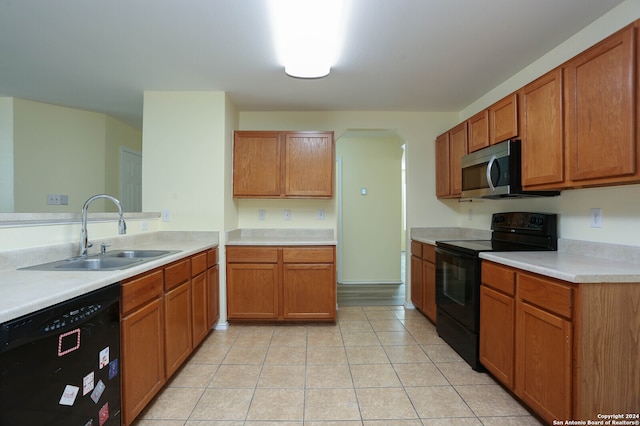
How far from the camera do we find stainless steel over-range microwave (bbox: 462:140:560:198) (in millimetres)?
2203

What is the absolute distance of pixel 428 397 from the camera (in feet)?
6.15

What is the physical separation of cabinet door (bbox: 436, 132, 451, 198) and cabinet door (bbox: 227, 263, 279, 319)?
2138 millimetres

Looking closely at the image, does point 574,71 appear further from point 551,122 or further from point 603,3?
point 603,3

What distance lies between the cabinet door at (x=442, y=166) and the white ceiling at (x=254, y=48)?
44cm

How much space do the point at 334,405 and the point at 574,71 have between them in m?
2.41

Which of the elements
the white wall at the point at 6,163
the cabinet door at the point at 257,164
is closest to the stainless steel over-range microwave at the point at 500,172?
the cabinet door at the point at 257,164

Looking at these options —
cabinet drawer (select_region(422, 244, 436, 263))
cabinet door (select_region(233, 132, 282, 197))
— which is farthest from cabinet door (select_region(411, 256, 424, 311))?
cabinet door (select_region(233, 132, 282, 197))

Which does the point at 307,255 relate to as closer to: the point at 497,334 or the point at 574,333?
the point at 497,334

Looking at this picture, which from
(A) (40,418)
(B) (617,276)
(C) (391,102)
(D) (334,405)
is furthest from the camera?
(C) (391,102)

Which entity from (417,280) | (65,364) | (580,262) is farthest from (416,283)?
(65,364)

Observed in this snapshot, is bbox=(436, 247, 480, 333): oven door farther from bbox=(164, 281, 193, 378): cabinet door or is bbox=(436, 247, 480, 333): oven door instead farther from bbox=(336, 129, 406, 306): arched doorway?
bbox=(164, 281, 193, 378): cabinet door

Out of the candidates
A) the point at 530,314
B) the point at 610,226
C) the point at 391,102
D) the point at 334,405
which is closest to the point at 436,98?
the point at 391,102

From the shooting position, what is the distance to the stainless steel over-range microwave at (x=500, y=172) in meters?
2.20

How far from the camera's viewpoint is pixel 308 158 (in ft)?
10.5
